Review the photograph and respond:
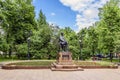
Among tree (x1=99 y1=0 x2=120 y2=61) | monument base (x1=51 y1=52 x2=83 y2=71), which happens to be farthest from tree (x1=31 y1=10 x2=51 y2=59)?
monument base (x1=51 y1=52 x2=83 y2=71)

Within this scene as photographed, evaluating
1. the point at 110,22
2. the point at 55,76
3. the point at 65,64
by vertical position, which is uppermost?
the point at 110,22

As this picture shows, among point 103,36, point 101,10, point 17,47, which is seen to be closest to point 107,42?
point 103,36

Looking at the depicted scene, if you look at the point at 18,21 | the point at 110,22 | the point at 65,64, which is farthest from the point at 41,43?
the point at 65,64

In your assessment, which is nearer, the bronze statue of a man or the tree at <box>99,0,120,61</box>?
the bronze statue of a man

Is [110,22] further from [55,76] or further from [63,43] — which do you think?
[55,76]

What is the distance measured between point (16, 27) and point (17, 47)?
377 centimetres

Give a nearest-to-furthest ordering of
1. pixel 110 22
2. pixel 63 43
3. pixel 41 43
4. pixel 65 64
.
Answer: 1. pixel 65 64
2. pixel 63 43
3. pixel 110 22
4. pixel 41 43

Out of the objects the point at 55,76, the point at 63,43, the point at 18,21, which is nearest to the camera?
the point at 55,76

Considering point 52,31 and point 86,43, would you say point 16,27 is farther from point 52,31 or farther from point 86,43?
point 86,43

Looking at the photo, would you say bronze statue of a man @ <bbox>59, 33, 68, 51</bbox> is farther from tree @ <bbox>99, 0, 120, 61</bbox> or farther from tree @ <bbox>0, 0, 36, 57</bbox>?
tree @ <bbox>0, 0, 36, 57</bbox>

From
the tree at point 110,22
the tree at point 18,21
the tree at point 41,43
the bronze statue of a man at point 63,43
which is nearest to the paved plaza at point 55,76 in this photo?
the bronze statue of a man at point 63,43

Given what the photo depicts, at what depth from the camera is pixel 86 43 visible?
130 ft

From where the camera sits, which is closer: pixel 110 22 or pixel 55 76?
pixel 55 76

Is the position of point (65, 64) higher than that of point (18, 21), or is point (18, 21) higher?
point (18, 21)
